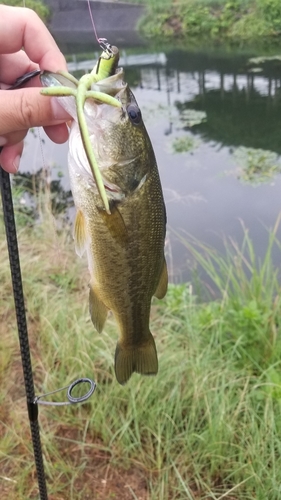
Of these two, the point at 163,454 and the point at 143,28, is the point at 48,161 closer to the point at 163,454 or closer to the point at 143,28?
the point at 163,454

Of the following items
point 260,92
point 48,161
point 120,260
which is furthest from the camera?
point 260,92

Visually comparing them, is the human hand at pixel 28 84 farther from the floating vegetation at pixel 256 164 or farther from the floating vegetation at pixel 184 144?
the floating vegetation at pixel 184 144

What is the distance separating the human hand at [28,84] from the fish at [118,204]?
0.28 ft

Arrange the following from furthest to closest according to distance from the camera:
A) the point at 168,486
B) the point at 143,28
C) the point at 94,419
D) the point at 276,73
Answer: the point at 143,28
the point at 276,73
the point at 94,419
the point at 168,486

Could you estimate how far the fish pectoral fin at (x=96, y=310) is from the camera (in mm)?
1464

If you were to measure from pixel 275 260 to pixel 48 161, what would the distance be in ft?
11.7

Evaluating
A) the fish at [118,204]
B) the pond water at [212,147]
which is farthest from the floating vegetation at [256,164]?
the fish at [118,204]

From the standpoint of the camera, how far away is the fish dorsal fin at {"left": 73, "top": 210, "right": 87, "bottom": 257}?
131 centimetres

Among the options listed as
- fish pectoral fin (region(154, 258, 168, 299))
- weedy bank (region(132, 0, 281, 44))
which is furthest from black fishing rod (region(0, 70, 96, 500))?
weedy bank (region(132, 0, 281, 44))

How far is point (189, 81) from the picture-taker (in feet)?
37.8

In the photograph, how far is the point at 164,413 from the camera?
2508mm

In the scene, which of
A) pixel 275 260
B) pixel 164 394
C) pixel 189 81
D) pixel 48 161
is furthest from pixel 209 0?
pixel 164 394

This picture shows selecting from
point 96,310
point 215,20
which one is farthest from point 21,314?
point 215,20

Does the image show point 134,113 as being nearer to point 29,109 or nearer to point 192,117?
→ point 29,109
